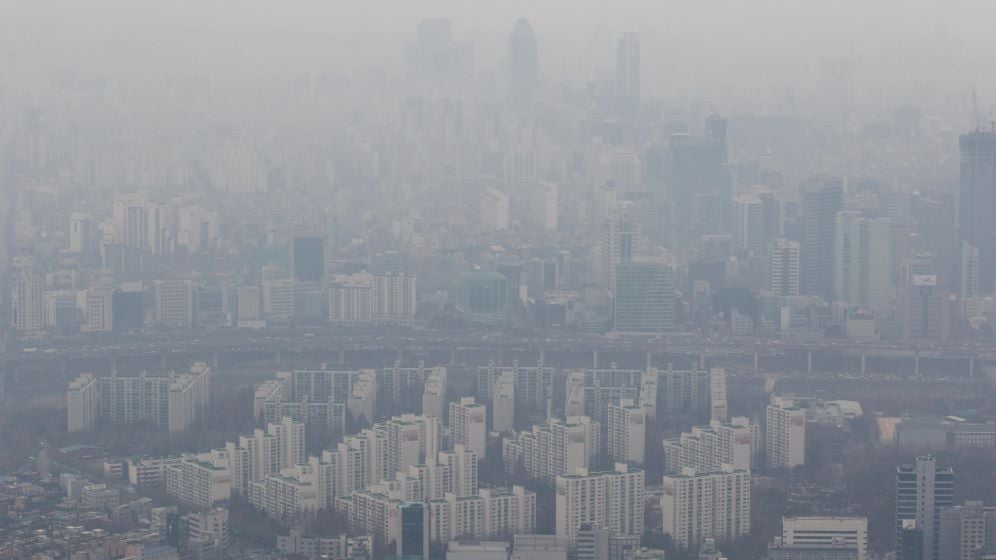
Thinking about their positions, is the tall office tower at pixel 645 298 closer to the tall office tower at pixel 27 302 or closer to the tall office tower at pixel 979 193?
the tall office tower at pixel 979 193

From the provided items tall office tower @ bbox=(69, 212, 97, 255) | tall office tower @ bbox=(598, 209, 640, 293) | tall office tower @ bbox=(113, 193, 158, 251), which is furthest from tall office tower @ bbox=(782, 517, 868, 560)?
tall office tower @ bbox=(113, 193, 158, 251)

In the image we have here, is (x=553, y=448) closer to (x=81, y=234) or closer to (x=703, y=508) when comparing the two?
(x=703, y=508)

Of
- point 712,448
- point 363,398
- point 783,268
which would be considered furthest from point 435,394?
point 783,268

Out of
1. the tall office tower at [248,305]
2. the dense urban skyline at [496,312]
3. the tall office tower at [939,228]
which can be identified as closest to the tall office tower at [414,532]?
the dense urban skyline at [496,312]

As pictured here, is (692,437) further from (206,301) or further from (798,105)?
(798,105)

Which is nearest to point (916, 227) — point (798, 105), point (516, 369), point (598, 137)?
point (798, 105)
